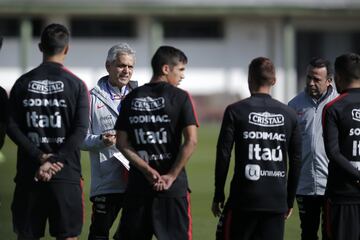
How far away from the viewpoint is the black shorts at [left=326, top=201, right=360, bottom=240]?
301 inches

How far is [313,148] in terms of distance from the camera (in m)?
9.02

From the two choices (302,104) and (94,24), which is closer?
(302,104)

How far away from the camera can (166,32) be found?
3809cm

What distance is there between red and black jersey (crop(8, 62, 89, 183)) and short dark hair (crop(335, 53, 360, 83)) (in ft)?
6.90

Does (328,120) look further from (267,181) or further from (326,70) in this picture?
(326,70)

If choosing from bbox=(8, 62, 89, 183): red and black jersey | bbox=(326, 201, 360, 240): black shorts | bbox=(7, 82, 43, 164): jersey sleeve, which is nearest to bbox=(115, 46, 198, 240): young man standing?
bbox=(8, 62, 89, 183): red and black jersey

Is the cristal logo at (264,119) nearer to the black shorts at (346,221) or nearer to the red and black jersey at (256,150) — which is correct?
the red and black jersey at (256,150)

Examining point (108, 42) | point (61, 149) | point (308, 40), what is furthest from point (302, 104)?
point (308, 40)

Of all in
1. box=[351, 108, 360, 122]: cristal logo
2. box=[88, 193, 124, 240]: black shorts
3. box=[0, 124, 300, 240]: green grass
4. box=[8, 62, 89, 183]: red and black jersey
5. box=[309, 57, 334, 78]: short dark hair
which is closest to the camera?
box=[8, 62, 89, 183]: red and black jersey

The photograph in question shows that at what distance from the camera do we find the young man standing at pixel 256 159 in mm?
7316

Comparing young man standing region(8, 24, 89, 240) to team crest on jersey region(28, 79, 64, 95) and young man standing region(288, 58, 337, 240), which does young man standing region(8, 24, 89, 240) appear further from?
young man standing region(288, 58, 337, 240)

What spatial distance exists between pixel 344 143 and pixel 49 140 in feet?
7.87

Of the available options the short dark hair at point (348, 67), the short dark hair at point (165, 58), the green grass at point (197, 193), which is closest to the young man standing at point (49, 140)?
the short dark hair at point (165, 58)

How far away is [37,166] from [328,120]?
2.38 m
